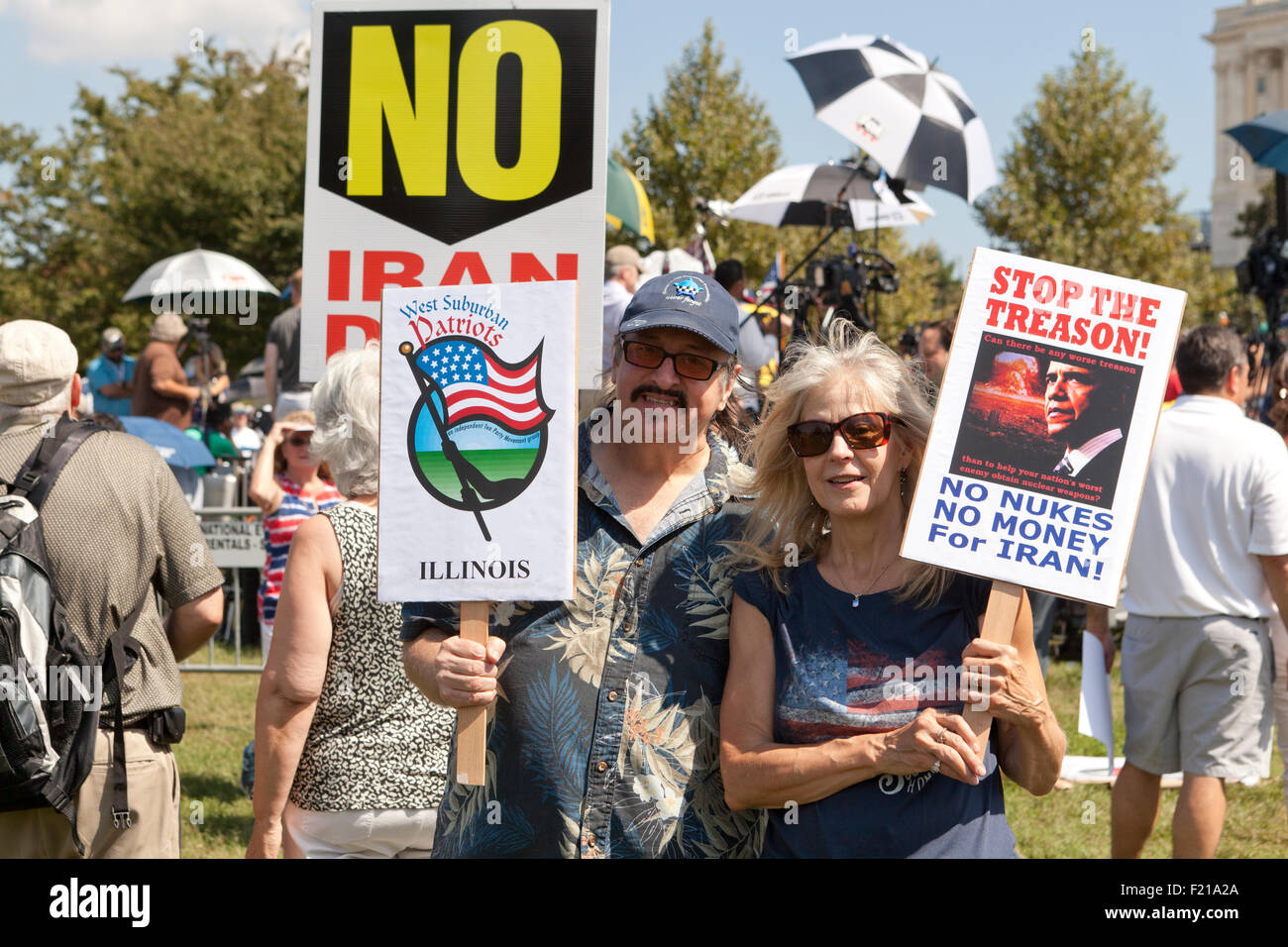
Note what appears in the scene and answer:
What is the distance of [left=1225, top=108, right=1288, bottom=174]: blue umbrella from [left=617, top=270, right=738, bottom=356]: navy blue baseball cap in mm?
6896

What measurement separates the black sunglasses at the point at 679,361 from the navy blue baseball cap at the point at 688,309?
1.6 inches

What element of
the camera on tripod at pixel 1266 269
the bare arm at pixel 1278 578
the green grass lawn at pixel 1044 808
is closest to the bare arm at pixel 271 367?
the green grass lawn at pixel 1044 808

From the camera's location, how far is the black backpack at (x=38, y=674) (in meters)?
3.30

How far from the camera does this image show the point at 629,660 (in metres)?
2.63

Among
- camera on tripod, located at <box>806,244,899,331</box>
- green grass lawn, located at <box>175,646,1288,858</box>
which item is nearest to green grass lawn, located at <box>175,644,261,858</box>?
green grass lawn, located at <box>175,646,1288,858</box>

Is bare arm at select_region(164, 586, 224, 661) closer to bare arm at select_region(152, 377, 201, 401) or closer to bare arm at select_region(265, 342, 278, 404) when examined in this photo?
bare arm at select_region(265, 342, 278, 404)

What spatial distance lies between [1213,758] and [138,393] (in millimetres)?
7689

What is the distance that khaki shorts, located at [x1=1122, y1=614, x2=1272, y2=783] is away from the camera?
201 inches

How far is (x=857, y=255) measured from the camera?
9992mm

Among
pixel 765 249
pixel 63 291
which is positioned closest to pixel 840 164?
pixel 765 249

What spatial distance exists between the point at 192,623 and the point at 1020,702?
2.37 m

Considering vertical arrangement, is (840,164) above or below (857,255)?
above
